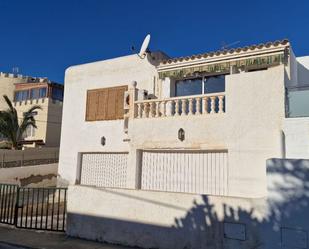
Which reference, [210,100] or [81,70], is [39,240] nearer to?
[210,100]

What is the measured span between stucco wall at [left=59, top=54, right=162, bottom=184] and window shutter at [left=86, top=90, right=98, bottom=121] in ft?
0.93

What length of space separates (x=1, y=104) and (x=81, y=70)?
2456 cm

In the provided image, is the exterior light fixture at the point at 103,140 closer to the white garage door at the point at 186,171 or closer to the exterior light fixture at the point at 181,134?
the white garage door at the point at 186,171

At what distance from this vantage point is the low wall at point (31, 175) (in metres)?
19.5

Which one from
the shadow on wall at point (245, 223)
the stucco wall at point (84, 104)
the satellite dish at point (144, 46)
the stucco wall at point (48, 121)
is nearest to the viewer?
the shadow on wall at point (245, 223)

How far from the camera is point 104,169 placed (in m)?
15.0

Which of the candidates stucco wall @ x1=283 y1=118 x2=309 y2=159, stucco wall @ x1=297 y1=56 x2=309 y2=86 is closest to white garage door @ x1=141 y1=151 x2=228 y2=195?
stucco wall @ x1=283 y1=118 x2=309 y2=159

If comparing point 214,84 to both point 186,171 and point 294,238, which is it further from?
point 294,238

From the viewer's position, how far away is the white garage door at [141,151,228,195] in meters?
10.7

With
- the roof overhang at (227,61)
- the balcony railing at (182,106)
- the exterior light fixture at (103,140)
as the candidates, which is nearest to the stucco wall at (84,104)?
the exterior light fixture at (103,140)

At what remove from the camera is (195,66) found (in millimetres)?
13039

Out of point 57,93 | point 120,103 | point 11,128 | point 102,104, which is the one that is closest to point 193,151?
point 120,103

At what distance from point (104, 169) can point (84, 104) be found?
3860 millimetres

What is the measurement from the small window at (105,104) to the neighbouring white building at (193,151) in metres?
0.06
